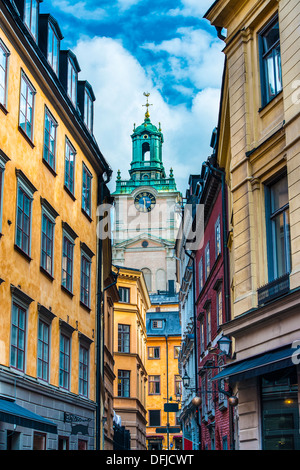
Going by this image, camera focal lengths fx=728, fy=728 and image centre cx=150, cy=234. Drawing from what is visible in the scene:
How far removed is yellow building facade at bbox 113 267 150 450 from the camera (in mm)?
46250

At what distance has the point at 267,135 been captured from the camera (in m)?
Answer: 14.5

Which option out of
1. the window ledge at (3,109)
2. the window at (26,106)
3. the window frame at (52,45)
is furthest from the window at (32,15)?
the window ledge at (3,109)

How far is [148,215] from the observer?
9975 cm

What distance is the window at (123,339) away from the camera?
4725cm

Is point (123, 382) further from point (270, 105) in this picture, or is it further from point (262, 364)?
point (262, 364)

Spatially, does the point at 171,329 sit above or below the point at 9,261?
above

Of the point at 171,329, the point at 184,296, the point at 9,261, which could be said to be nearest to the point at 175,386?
the point at 171,329

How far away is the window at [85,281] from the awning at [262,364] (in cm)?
1053

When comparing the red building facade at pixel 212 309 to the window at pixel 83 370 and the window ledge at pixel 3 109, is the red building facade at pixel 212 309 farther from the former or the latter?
the window ledge at pixel 3 109

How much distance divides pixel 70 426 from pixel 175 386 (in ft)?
164

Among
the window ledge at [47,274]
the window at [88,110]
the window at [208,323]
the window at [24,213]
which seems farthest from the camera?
the window at [208,323]
